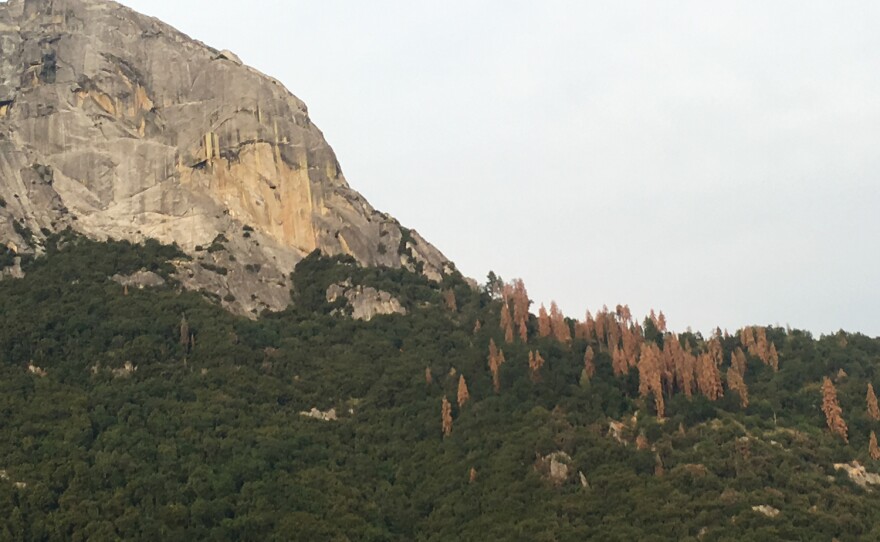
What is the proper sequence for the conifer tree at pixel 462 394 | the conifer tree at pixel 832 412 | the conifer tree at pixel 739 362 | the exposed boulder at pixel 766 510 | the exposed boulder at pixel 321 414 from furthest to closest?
the conifer tree at pixel 739 362, the conifer tree at pixel 462 394, the exposed boulder at pixel 321 414, the conifer tree at pixel 832 412, the exposed boulder at pixel 766 510

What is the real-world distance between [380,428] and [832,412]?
136 feet

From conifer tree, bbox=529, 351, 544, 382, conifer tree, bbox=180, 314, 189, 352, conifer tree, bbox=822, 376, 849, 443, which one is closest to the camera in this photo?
conifer tree, bbox=822, 376, 849, 443

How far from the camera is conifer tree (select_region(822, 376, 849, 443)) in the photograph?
10850cm

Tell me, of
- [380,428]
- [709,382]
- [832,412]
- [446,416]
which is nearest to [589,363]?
[709,382]

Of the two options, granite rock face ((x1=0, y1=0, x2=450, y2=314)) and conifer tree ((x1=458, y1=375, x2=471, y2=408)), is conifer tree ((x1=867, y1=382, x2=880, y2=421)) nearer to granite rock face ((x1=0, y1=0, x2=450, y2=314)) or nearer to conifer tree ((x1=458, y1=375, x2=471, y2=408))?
conifer tree ((x1=458, y1=375, x2=471, y2=408))

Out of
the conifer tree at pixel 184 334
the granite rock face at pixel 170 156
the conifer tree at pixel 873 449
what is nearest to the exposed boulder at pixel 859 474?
the conifer tree at pixel 873 449

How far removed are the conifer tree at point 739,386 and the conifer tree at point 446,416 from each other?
27385mm

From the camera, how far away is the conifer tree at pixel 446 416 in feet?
369

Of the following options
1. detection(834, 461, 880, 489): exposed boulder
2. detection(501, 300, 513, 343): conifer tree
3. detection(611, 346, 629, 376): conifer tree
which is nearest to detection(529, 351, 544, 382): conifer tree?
detection(611, 346, 629, 376): conifer tree

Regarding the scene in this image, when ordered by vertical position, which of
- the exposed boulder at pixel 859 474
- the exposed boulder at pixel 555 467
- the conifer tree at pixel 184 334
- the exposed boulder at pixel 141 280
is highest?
the exposed boulder at pixel 141 280

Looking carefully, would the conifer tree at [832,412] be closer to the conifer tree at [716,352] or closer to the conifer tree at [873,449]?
the conifer tree at [873,449]

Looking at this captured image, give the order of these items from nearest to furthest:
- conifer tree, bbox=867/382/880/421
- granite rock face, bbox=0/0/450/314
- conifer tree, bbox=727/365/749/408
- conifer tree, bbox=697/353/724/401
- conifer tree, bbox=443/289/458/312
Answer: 1. conifer tree, bbox=867/382/880/421
2. conifer tree, bbox=727/365/749/408
3. conifer tree, bbox=697/353/724/401
4. conifer tree, bbox=443/289/458/312
5. granite rock face, bbox=0/0/450/314

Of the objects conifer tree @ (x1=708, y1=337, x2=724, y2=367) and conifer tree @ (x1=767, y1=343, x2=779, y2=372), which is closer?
conifer tree @ (x1=708, y1=337, x2=724, y2=367)

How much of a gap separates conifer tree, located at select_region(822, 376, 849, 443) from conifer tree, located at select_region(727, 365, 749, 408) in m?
7.17
